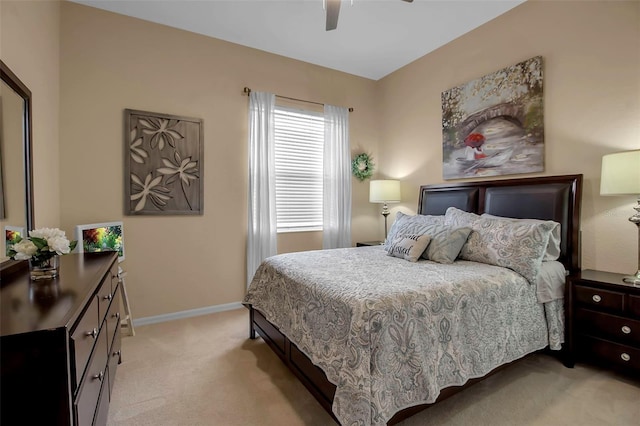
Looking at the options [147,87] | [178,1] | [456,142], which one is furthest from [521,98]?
[147,87]

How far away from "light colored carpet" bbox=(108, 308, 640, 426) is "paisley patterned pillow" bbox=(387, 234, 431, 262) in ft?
3.19

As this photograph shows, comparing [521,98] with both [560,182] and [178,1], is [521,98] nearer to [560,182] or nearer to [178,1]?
[560,182]

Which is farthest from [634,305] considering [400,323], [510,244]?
[400,323]

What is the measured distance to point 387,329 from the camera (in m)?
1.42

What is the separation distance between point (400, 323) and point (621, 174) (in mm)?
1920

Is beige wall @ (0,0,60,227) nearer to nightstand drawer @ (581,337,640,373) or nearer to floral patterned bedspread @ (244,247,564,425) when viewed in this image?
floral patterned bedspread @ (244,247,564,425)

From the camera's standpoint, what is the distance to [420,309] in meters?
1.55

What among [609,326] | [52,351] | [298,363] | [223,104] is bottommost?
[298,363]

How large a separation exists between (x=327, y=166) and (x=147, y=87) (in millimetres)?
2209

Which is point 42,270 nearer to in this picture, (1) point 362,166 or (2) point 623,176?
(2) point 623,176

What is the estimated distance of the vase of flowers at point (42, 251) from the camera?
1376 mm

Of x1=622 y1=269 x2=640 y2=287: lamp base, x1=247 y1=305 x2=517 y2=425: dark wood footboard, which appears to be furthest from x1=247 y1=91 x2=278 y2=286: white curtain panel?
x1=622 y1=269 x2=640 y2=287: lamp base

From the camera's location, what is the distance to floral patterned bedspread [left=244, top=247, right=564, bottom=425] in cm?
138

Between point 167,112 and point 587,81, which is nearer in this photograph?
point 587,81
